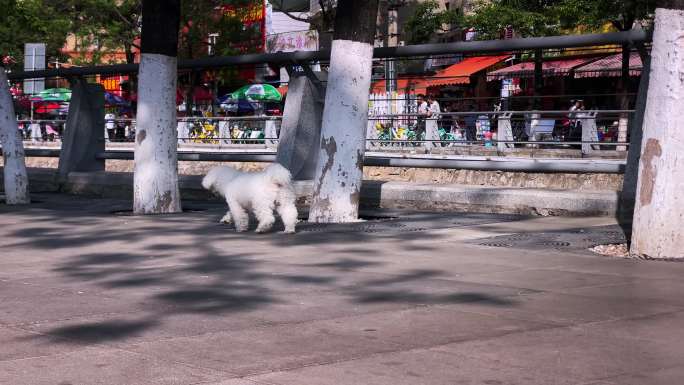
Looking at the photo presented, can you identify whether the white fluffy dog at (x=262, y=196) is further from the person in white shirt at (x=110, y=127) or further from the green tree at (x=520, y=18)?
the green tree at (x=520, y=18)

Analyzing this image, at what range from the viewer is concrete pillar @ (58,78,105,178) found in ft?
60.3

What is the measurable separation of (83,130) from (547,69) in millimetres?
8519

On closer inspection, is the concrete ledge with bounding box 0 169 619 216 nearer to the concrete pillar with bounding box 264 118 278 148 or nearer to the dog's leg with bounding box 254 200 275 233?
the concrete pillar with bounding box 264 118 278 148

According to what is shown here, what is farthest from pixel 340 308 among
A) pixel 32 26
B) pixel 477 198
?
pixel 32 26

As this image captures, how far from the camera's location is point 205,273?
8547mm

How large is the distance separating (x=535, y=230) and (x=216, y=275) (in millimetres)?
4078

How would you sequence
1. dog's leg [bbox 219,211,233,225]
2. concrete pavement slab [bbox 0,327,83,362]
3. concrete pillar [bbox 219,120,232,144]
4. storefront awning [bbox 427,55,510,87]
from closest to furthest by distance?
concrete pavement slab [bbox 0,327,83,362], dog's leg [bbox 219,211,233,225], storefront awning [bbox 427,55,510,87], concrete pillar [bbox 219,120,232,144]

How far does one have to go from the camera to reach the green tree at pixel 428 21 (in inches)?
1505

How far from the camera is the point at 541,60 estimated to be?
13812 mm

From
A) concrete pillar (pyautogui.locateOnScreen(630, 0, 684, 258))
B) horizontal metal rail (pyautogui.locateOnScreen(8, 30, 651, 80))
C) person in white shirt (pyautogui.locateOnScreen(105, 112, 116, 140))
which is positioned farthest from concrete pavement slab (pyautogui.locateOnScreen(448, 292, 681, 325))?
person in white shirt (pyautogui.locateOnScreen(105, 112, 116, 140))

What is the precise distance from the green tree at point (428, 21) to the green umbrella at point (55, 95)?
14.6 m

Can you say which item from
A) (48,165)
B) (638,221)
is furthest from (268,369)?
(48,165)

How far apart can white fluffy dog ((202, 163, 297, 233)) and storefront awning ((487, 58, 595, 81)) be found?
4.43m

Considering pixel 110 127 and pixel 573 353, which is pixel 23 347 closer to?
pixel 573 353
